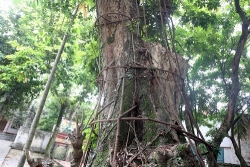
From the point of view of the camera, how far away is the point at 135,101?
199 cm

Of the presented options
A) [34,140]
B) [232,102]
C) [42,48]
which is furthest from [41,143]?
[232,102]

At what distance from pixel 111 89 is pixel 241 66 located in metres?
6.21

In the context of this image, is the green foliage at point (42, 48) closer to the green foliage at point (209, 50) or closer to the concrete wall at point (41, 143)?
the green foliage at point (209, 50)

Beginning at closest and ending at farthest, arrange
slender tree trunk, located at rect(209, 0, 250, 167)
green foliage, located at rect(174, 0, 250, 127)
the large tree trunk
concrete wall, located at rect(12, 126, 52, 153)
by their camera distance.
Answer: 1. the large tree trunk
2. slender tree trunk, located at rect(209, 0, 250, 167)
3. green foliage, located at rect(174, 0, 250, 127)
4. concrete wall, located at rect(12, 126, 52, 153)

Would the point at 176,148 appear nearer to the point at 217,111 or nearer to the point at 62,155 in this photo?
the point at 217,111

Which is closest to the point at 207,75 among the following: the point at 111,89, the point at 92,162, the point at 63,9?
the point at 63,9

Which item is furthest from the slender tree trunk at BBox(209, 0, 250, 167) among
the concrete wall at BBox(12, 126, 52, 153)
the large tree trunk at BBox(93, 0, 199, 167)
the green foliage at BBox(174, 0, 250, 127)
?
the concrete wall at BBox(12, 126, 52, 153)

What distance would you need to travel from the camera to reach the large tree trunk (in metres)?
1.46

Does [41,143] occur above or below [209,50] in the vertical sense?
below

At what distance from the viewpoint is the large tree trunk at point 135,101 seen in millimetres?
1460

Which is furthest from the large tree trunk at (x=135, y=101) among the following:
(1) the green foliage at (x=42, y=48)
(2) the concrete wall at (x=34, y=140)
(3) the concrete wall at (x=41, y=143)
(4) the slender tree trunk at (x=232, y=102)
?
(2) the concrete wall at (x=34, y=140)

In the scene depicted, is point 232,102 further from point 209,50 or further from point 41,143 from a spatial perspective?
point 41,143

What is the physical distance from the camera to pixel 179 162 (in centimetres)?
132

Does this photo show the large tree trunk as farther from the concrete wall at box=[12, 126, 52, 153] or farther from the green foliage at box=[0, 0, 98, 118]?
the concrete wall at box=[12, 126, 52, 153]
